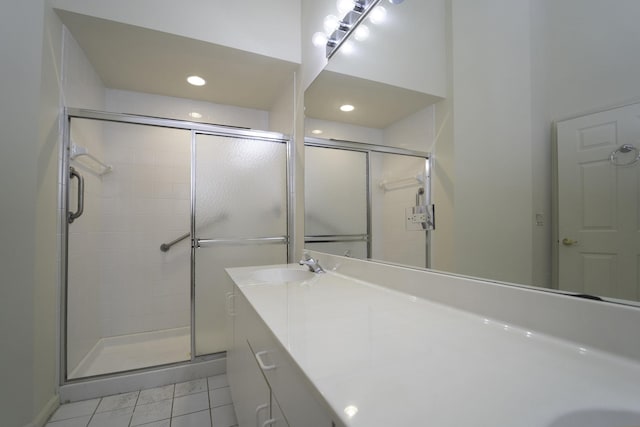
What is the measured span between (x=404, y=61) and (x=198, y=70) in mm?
1710

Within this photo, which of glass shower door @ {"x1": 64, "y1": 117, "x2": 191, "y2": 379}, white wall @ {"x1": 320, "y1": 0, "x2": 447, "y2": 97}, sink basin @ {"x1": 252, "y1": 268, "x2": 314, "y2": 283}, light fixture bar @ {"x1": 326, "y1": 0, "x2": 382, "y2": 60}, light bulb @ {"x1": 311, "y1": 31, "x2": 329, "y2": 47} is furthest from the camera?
glass shower door @ {"x1": 64, "y1": 117, "x2": 191, "y2": 379}

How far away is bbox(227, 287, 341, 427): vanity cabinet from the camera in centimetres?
49

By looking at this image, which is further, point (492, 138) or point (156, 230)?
Result: point (156, 230)

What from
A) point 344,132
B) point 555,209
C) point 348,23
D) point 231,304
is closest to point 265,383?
point 231,304

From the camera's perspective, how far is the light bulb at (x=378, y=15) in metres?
1.27

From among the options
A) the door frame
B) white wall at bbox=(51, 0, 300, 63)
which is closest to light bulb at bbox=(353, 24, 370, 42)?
white wall at bbox=(51, 0, 300, 63)

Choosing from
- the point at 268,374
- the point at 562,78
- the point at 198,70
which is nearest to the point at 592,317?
the point at 562,78

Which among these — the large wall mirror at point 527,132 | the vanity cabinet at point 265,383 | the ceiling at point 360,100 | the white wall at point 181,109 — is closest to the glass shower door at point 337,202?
the ceiling at point 360,100

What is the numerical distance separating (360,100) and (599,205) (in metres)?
1.07

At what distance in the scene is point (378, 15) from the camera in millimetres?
1310

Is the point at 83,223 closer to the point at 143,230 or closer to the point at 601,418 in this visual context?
the point at 143,230

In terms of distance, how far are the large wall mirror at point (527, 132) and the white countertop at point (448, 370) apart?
0.57 feet

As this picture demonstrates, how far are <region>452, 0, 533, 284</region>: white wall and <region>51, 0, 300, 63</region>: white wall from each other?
1460mm

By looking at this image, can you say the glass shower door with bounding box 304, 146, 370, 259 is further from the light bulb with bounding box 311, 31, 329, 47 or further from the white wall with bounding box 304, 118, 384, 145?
the light bulb with bounding box 311, 31, 329, 47
